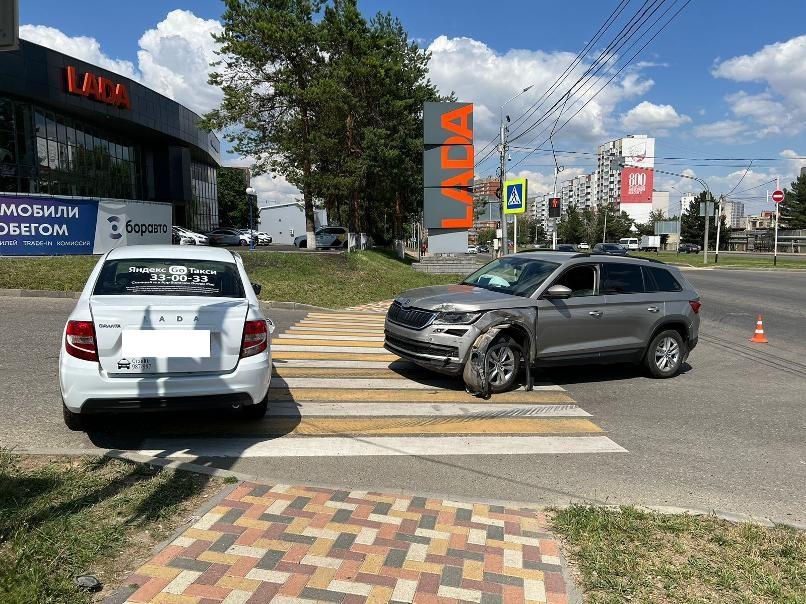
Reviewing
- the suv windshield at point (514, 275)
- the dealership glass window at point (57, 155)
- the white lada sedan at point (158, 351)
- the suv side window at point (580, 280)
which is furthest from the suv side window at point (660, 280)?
the dealership glass window at point (57, 155)

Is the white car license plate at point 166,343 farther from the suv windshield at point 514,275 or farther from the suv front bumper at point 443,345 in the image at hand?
the suv windshield at point 514,275

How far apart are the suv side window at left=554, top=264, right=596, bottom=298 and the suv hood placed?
28.3 inches

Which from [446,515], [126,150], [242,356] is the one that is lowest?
[446,515]

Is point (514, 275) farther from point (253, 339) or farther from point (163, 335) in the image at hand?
point (163, 335)

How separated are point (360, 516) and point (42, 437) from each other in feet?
10.1

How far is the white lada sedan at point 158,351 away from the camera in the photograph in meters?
4.48

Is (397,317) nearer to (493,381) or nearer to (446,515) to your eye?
(493,381)

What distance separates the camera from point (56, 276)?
14969 mm

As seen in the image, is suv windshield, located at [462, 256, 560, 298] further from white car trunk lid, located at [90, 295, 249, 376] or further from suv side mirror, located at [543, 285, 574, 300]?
white car trunk lid, located at [90, 295, 249, 376]

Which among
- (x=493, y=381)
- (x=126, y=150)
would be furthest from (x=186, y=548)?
(x=126, y=150)

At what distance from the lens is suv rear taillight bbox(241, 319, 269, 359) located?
4876 millimetres

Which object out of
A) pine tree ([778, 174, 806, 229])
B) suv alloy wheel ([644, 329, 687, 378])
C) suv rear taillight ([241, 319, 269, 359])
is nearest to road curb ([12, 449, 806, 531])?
suv rear taillight ([241, 319, 269, 359])

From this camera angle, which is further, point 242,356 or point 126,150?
A: point 126,150

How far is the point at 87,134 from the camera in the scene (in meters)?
40.4
